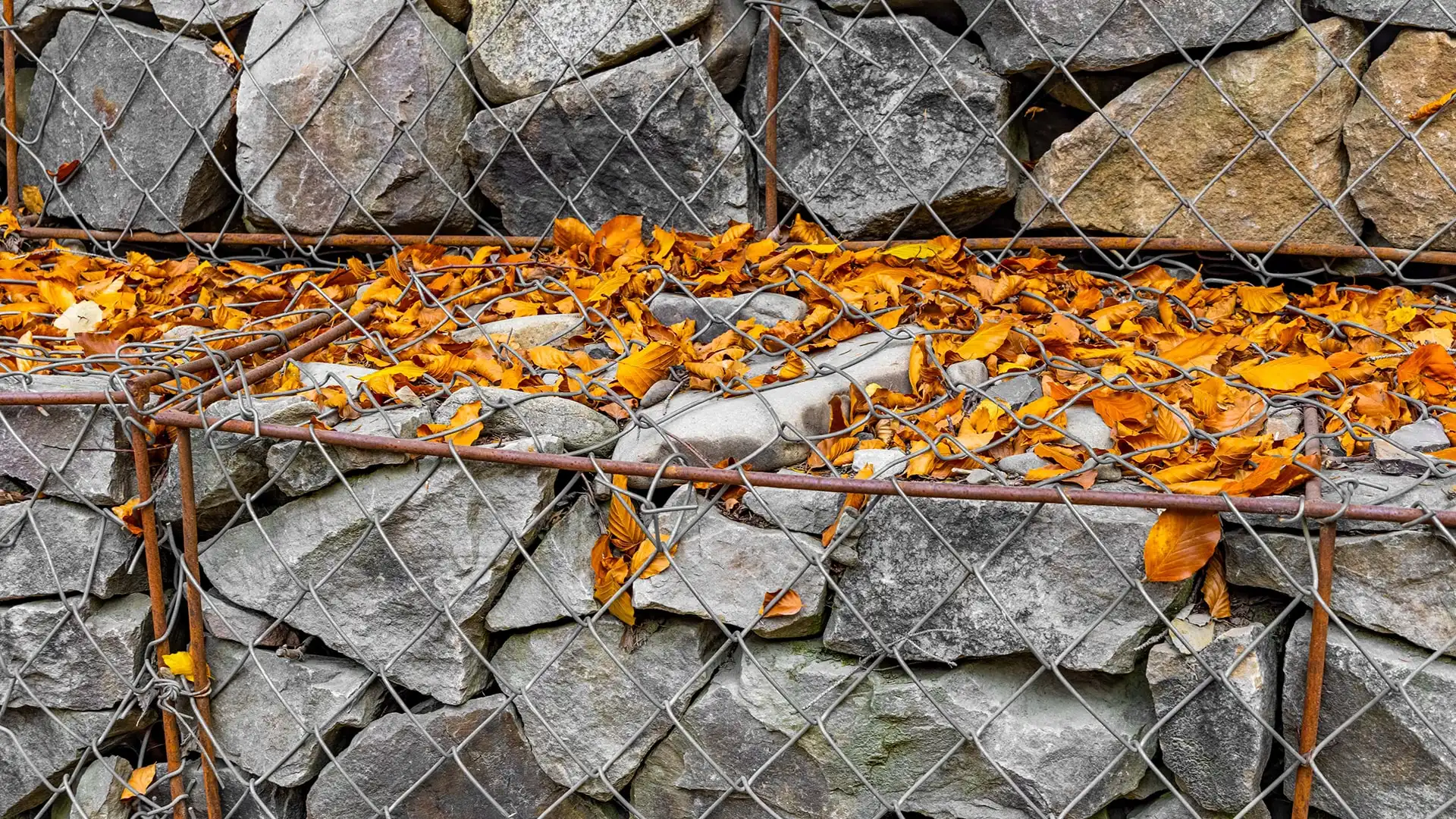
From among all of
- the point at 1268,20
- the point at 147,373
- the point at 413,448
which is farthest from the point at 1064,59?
the point at 147,373

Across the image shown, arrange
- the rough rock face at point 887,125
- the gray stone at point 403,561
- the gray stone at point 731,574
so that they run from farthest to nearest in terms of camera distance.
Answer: the rough rock face at point 887,125
the gray stone at point 403,561
the gray stone at point 731,574

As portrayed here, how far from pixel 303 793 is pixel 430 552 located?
1.60 feet

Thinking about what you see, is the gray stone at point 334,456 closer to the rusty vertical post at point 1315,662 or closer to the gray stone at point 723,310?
the gray stone at point 723,310

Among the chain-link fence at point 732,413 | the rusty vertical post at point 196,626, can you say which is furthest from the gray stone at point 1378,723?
the rusty vertical post at point 196,626

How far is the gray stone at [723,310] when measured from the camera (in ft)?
6.77

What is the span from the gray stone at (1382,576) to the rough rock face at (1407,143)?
40.6 inches

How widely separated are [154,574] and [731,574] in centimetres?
90

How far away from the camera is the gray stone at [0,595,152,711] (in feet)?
5.93

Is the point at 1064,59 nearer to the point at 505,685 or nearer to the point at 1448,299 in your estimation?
the point at 1448,299

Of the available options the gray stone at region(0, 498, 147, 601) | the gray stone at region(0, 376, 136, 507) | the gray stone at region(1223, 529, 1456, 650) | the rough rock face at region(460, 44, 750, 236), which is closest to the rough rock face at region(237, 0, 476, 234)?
the rough rock face at region(460, 44, 750, 236)

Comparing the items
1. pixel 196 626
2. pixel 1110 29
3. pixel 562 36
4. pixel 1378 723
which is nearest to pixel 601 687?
pixel 196 626

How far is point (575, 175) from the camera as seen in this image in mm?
2461

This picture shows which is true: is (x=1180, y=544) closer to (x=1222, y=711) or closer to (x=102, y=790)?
(x=1222, y=711)

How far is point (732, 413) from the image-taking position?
66.8 inches
